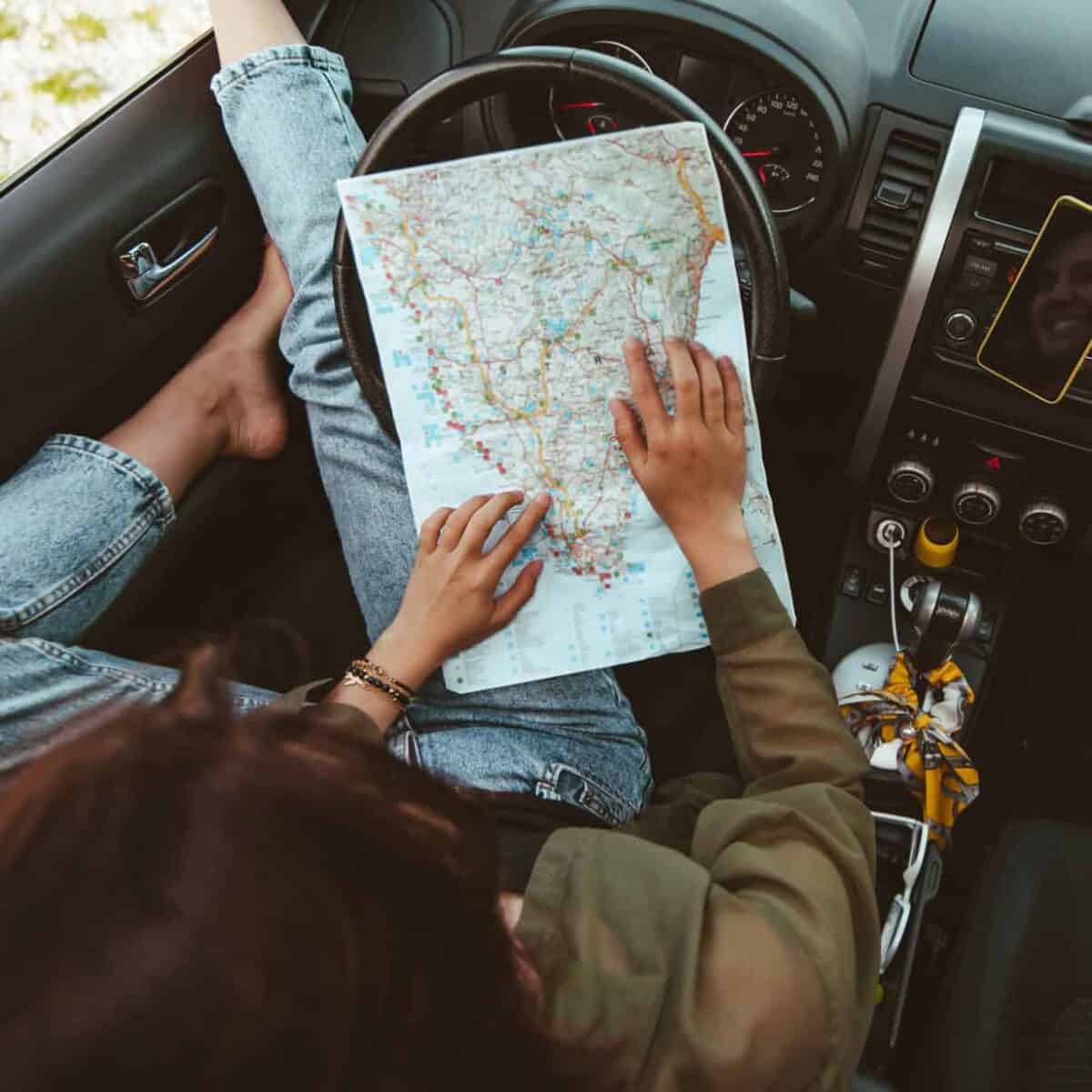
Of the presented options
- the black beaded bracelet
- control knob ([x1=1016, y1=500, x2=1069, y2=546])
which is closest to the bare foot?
the black beaded bracelet

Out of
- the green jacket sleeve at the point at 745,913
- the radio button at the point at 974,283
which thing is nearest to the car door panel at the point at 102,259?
the green jacket sleeve at the point at 745,913

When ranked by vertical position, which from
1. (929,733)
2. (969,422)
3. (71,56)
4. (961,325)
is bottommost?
(929,733)

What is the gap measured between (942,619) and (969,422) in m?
0.22

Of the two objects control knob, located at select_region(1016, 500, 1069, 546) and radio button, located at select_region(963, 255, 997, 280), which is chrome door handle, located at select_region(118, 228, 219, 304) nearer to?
radio button, located at select_region(963, 255, 997, 280)

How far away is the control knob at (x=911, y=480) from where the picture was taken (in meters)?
1.12

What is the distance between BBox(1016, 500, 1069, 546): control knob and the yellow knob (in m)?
0.07

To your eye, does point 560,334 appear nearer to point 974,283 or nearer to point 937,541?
point 974,283

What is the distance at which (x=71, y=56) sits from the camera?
119cm

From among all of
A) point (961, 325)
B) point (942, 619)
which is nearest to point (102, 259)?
point (961, 325)

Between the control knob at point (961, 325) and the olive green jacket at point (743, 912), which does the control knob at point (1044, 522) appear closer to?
the control knob at point (961, 325)

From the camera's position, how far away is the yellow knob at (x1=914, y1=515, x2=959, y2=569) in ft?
3.77

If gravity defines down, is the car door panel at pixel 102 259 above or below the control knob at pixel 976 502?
above

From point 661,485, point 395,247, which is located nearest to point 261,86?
point 395,247

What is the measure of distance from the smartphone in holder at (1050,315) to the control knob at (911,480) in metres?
0.15
